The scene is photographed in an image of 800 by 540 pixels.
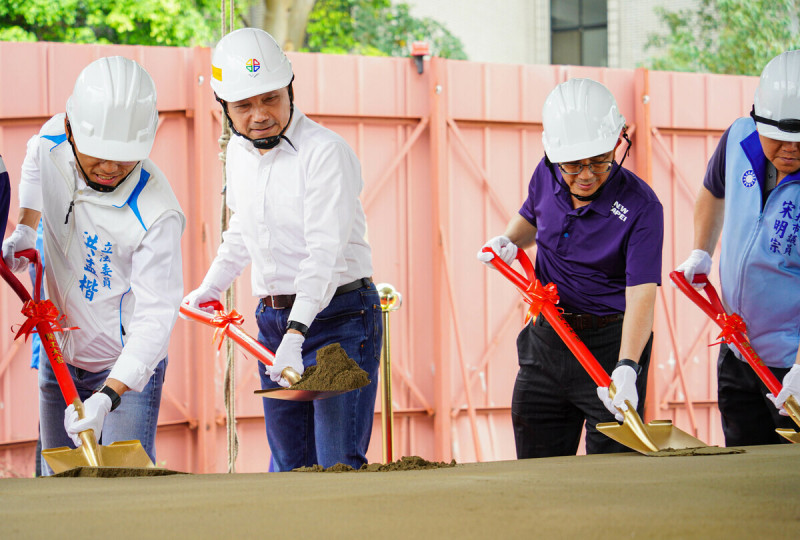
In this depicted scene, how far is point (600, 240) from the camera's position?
2.79 metres

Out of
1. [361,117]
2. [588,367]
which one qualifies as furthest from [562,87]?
[361,117]

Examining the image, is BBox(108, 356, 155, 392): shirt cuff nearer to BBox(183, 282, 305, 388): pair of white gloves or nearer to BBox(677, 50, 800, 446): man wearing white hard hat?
BBox(183, 282, 305, 388): pair of white gloves

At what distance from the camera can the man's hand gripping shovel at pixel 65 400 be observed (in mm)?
2209

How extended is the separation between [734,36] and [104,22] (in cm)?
840

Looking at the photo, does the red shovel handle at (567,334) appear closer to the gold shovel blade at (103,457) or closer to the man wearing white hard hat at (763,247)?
the man wearing white hard hat at (763,247)

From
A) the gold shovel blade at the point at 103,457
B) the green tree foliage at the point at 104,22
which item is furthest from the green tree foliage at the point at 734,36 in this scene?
the gold shovel blade at the point at 103,457

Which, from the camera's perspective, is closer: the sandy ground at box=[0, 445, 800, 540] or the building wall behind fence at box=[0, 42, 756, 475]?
the sandy ground at box=[0, 445, 800, 540]

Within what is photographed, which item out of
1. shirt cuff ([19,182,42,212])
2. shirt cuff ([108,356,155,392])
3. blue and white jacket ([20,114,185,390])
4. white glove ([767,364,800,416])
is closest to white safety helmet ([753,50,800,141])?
white glove ([767,364,800,416])

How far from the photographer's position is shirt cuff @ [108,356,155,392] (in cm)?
236

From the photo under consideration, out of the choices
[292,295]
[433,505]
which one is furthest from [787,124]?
[433,505]

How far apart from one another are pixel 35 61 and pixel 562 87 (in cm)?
362

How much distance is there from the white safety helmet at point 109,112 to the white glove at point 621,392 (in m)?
1.53

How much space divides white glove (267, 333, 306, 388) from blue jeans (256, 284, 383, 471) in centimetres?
15

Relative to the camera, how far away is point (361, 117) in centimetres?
576
